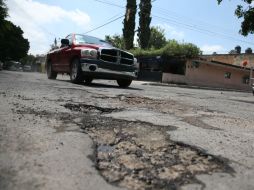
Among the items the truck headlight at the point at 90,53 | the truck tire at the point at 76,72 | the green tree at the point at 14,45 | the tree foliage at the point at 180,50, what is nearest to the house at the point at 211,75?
the tree foliage at the point at 180,50

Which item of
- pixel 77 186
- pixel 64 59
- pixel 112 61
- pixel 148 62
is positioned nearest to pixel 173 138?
pixel 77 186

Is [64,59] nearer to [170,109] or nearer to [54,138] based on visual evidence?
[170,109]

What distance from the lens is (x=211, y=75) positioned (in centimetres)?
3659

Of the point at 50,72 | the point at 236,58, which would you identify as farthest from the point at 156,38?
the point at 50,72

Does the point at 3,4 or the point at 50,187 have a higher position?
the point at 3,4

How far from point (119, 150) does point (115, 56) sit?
7.46 metres

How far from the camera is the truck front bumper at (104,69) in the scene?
399 inches

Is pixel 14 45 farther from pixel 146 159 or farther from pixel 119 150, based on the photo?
pixel 146 159

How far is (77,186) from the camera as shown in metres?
2.42

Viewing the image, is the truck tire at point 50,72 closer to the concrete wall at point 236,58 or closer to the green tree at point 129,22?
the green tree at point 129,22

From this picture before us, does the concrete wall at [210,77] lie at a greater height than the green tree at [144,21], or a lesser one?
lesser

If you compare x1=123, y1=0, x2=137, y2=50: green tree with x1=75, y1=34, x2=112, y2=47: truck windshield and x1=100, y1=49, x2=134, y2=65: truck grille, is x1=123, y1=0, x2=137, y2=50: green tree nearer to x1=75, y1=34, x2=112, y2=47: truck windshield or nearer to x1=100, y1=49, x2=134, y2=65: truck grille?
x1=75, y1=34, x2=112, y2=47: truck windshield

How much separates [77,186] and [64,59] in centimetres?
952

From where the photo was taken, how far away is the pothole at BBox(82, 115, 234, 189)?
2658 mm
